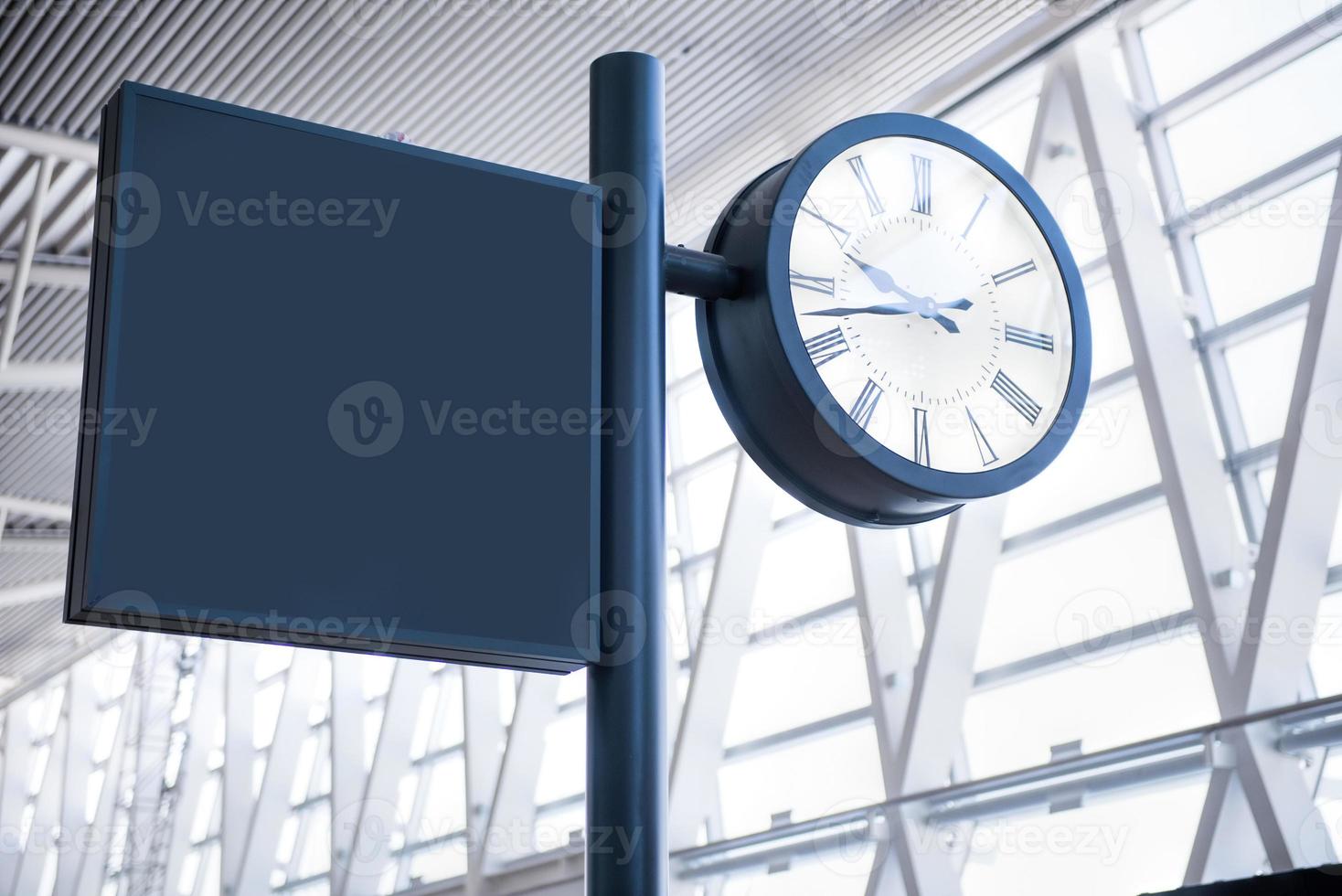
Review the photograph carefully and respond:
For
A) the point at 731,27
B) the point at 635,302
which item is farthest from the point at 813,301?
the point at 731,27

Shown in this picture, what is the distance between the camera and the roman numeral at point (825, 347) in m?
1.89

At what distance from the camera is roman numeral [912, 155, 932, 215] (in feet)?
6.93

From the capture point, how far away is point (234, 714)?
1819cm

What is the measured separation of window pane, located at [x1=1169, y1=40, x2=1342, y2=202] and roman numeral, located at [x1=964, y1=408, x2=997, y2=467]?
6.88m

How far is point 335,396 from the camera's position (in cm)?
164

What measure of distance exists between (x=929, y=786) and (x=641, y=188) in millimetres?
7503

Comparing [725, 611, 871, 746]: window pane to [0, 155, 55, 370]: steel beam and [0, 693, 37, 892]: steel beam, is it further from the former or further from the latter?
[0, 693, 37, 892]: steel beam

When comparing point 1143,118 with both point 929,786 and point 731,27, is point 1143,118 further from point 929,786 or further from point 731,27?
point 929,786

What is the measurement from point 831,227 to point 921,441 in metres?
0.34

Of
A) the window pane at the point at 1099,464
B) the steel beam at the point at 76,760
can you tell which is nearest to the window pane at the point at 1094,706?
the window pane at the point at 1099,464

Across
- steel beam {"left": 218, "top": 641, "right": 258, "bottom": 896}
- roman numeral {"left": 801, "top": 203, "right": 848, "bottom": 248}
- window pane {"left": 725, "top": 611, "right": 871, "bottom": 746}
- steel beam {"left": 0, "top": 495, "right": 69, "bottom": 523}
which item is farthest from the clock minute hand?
steel beam {"left": 218, "top": 641, "right": 258, "bottom": 896}

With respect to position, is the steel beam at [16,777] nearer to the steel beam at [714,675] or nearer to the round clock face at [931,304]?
the steel beam at [714,675]

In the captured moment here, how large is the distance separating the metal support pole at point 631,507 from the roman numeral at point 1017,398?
526 millimetres

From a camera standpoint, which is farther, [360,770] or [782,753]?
[360,770]
